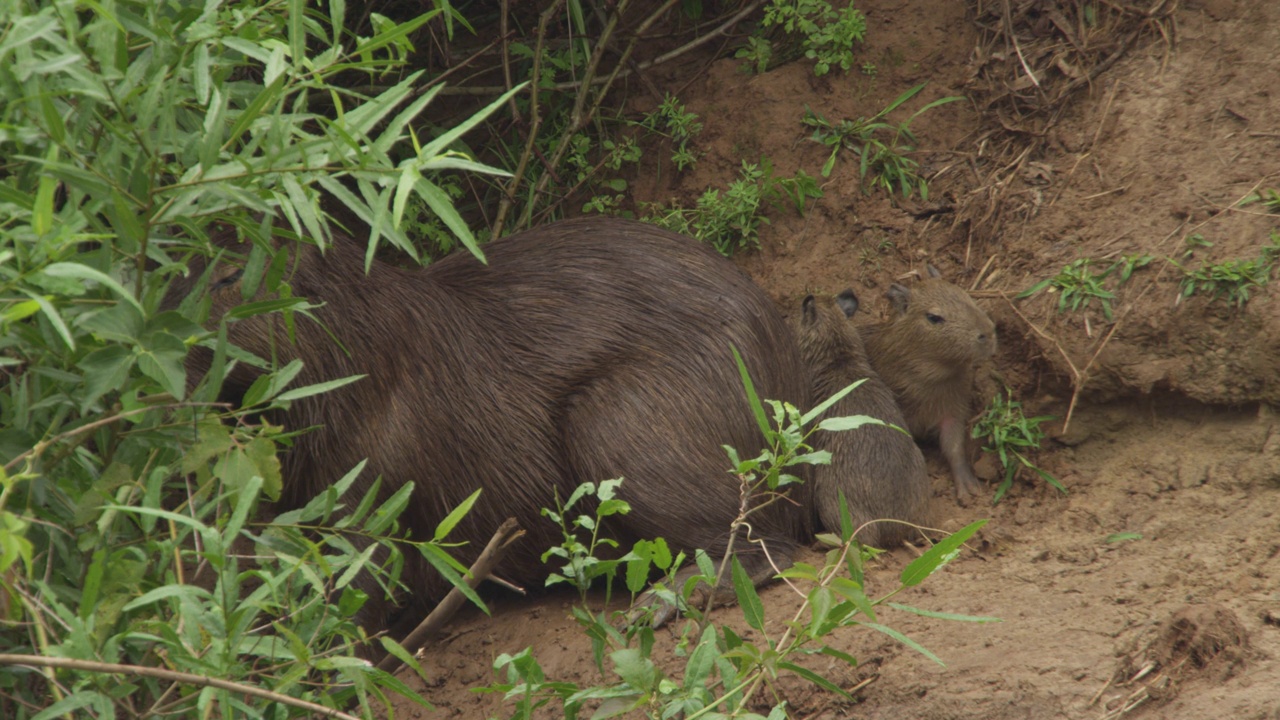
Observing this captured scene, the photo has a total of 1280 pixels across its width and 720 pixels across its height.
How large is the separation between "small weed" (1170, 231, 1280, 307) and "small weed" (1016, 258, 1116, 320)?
0.76ft

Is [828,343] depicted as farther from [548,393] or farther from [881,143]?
[548,393]

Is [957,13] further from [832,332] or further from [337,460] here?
[337,460]

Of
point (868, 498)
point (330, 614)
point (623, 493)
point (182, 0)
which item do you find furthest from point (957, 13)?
point (330, 614)

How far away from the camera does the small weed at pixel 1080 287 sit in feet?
13.2

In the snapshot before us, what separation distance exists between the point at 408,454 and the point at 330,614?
1.29m

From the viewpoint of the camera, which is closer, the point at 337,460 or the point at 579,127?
the point at 337,460

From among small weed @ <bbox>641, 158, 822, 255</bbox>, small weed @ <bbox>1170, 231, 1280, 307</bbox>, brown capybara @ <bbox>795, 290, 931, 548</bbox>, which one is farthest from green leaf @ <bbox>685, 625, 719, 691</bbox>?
small weed @ <bbox>641, 158, 822, 255</bbox>

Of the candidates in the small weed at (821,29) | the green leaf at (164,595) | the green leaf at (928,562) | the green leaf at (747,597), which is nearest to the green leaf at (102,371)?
the green leaf at (164,595)

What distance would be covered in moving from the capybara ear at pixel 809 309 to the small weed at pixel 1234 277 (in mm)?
1146

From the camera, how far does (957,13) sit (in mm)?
4789

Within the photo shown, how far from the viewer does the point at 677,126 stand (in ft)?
15.6

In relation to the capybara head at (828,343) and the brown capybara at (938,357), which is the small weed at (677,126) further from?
the brown capybara at (938,357)

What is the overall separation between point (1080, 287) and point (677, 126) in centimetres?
160

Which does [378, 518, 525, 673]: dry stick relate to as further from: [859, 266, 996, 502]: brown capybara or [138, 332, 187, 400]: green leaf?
[859, 266, 996, 502]: brown capybara
